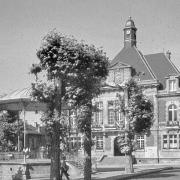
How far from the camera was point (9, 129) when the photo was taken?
4709 centimetres

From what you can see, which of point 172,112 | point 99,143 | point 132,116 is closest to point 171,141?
point 172,112

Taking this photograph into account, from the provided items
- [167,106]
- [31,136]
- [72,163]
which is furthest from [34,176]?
[167,106]

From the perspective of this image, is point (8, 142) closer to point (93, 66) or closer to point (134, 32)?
point (93, 66)

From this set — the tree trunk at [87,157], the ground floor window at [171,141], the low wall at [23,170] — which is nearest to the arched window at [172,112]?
the ground floor window at [171,141]

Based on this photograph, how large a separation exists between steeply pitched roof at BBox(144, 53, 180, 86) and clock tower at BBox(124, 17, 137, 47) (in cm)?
315

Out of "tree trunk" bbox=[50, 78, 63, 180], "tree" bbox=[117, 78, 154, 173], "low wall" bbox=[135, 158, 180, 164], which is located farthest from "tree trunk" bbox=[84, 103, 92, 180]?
"low wall" bbox=[135, 158, 180, 164]

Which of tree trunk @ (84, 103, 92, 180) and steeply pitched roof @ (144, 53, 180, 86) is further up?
steeply pitched roof @ (144, 53, 180, 86)

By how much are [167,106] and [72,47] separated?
37.8 m

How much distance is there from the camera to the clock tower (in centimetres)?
7194

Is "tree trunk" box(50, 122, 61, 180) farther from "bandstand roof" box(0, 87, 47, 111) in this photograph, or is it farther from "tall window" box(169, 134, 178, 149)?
"tall window" box(169, 134, 178, 149)

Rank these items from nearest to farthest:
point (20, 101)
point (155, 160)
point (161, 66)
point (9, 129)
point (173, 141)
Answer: point (20, 101), point (9, 129), point (173, 141), point (155, 160), point (161, 66)

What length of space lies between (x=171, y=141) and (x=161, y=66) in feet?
40.7

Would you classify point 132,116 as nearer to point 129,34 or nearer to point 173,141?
point 173,141

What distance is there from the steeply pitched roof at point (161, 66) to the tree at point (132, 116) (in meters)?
27.9
